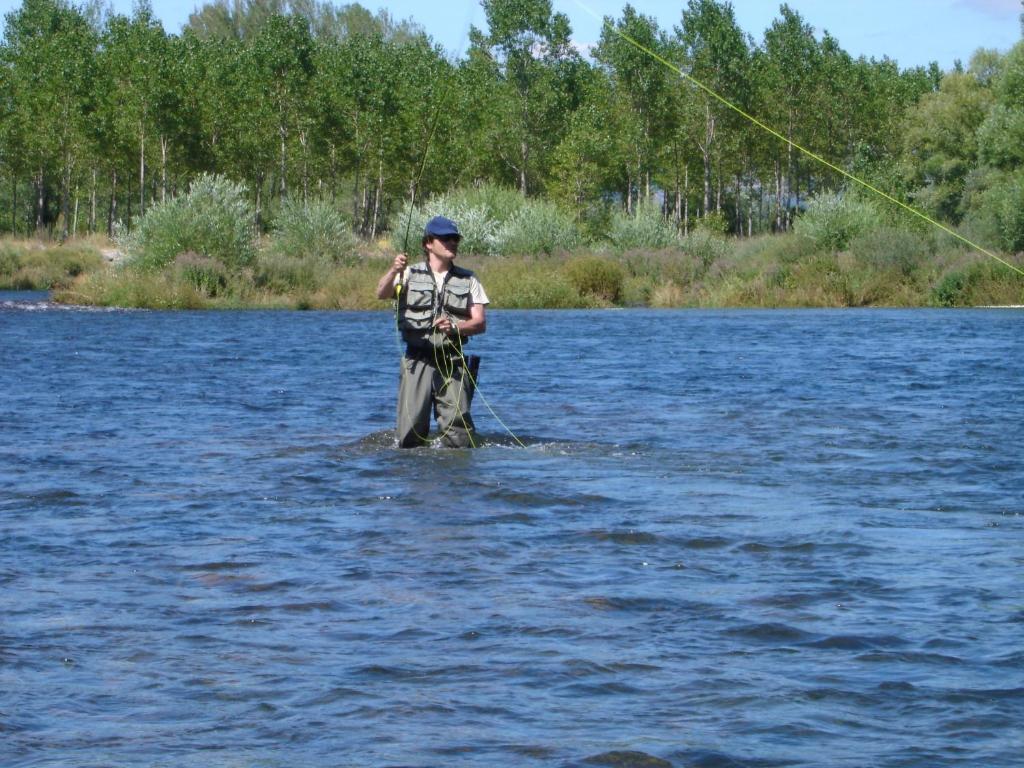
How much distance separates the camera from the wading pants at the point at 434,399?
10945mm

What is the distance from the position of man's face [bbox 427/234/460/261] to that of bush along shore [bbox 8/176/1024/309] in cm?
2960

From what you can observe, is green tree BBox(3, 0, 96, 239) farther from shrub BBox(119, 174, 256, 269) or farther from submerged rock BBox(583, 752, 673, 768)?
submerged rock BBox(583, 752, 673, 768)

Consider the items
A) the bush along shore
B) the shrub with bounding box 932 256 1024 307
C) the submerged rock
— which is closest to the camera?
the submerged rock

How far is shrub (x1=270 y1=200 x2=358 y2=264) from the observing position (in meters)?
44.2

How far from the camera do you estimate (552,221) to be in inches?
1810

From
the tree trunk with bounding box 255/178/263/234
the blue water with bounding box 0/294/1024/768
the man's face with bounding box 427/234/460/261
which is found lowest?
the blue water with bounding box 0/294/1024/768

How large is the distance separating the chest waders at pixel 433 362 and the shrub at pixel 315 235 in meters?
32.7

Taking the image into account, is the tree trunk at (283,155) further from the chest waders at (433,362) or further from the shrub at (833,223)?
the chest waders at (433,362)

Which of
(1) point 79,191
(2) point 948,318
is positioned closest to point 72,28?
(1) point 79,191

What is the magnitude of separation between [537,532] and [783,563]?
1519 millimetres

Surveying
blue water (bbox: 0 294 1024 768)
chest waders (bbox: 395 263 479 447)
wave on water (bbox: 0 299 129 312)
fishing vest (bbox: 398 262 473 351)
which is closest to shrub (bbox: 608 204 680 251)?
wave on water (bbox: 0 299 129 312)

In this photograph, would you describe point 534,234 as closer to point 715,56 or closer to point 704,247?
point 704,247

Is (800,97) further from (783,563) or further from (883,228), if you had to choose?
(783,563)

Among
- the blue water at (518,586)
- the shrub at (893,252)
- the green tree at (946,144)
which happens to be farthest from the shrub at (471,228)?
the blue water at (518,586)
